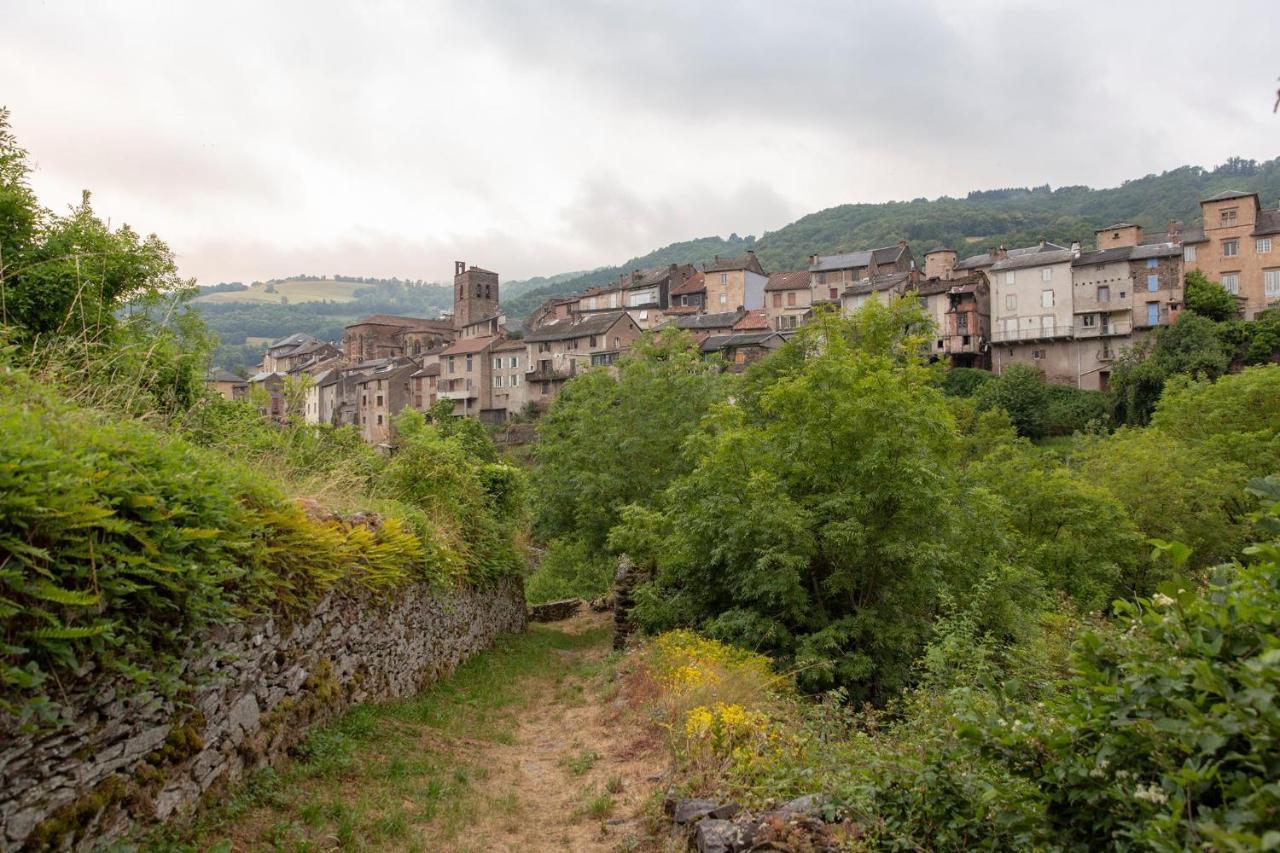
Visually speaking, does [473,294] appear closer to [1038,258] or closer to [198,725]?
[1038,258]

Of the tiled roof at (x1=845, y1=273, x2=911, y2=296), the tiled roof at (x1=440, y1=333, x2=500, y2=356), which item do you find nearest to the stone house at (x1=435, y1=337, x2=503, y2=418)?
the tiled roof at (x1=440, y1=333, x2=500, y2=356)

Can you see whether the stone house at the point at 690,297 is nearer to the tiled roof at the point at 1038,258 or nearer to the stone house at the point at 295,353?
the tiled roof at the point at 1038,258

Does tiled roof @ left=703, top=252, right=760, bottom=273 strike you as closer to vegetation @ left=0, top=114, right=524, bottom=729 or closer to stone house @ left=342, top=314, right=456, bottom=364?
stone house @ left=342, top=314, right=456, bottom=364

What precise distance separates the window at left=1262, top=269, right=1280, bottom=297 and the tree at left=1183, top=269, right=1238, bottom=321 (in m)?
3.16

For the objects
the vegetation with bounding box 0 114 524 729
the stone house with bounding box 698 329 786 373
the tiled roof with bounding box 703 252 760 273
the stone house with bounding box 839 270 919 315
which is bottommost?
the vegetation with bounding box 0 114 524 729

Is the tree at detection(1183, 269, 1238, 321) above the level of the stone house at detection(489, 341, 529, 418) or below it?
above

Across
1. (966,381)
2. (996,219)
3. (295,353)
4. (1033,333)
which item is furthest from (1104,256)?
(295,353)

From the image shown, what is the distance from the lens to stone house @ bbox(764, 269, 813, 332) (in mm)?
74312

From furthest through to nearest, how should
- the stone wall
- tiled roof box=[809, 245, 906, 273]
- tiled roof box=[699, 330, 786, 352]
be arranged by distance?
tiled roof box=[809, 245, 906, 273] → tiled roof box=[699, 330, 786, 352] → the stone wall

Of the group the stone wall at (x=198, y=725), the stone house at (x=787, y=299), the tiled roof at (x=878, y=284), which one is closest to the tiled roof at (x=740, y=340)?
the stone house at (x=787, y=299)

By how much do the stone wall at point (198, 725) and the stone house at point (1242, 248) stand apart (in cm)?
6929

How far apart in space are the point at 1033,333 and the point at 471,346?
5380cm

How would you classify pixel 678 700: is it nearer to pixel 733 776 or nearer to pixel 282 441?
pixel 733 776

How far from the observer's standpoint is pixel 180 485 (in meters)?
5.49
